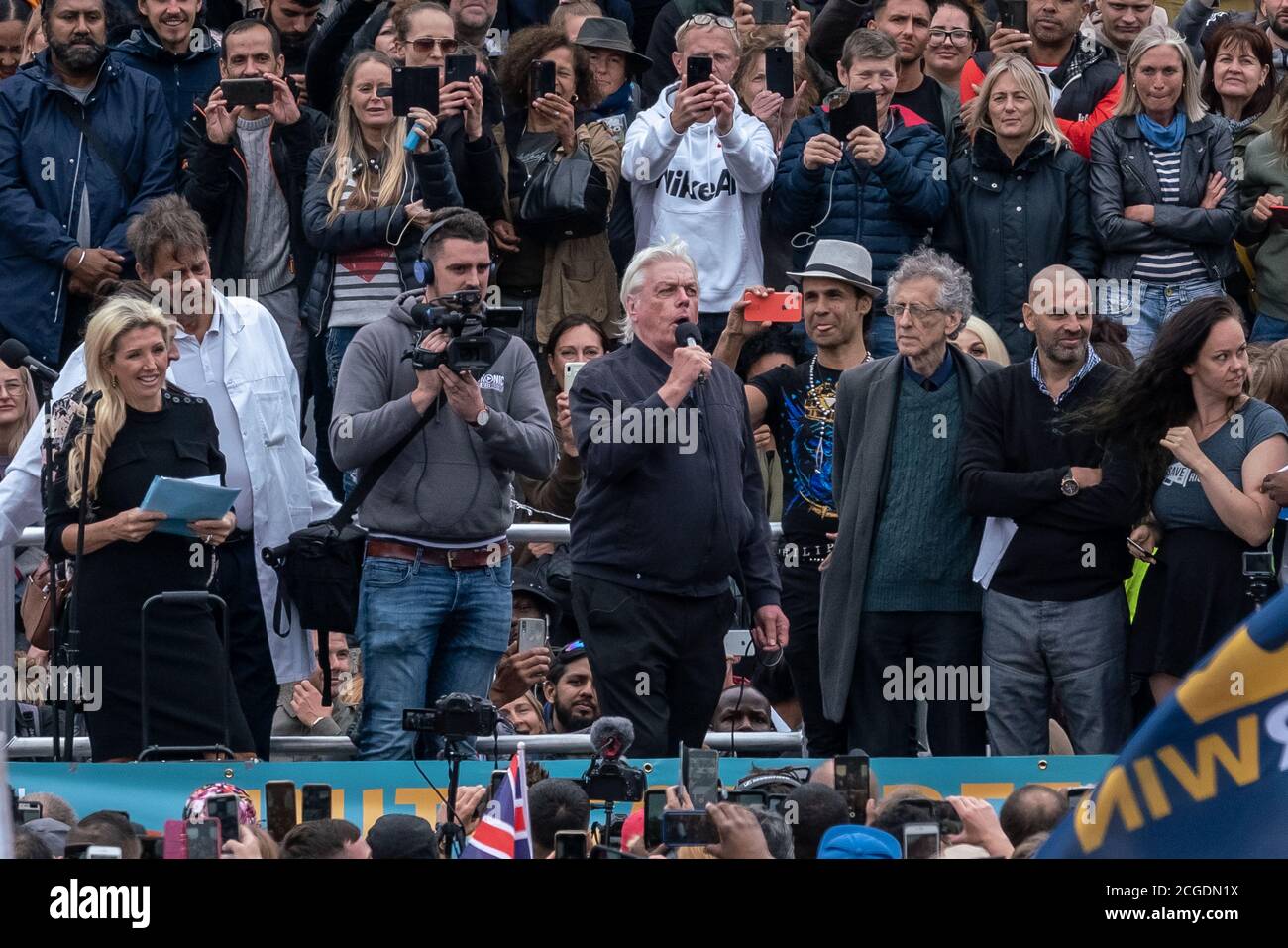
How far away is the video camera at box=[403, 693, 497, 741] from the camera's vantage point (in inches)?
285

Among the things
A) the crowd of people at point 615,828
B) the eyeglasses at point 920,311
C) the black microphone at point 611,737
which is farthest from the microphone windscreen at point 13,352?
the eyeglasses at point 920,311

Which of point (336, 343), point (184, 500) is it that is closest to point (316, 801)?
point (184, 500)

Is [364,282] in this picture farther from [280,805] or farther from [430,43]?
[280,805]

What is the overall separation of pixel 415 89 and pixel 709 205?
150 cm

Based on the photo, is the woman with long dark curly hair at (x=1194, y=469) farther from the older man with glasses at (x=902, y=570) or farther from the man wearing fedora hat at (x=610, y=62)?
the man wearing fedora hat at (x=610, y=62)

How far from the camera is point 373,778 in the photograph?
7887 millimetres

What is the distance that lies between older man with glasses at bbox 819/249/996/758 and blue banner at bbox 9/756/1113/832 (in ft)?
2.14

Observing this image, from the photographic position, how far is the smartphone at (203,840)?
5.74m

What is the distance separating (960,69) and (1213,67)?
124 centimetres

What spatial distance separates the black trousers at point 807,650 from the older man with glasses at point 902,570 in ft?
0.76

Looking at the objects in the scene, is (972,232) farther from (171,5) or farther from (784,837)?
(784,837)

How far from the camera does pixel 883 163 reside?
10.5m

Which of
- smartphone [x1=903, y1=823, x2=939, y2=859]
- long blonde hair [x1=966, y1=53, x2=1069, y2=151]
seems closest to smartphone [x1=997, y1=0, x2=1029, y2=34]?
long blonde hair [x1=966, y1=53, x2=1069, y2=151]

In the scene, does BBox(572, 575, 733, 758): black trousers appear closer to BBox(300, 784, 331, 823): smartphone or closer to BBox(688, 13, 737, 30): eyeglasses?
BBox(300, 784, 331, 823): smartphone
